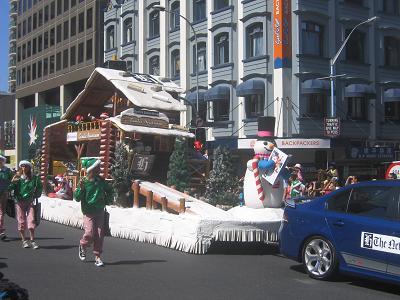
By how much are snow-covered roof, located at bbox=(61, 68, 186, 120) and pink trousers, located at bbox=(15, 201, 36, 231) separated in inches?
279

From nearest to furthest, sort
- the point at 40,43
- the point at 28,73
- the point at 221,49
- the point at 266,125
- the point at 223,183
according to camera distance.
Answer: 1. the point at 266,125
2. the point at 223,183
3. the point at 221,49
4. the point at 40,43
5. the point at 28,73

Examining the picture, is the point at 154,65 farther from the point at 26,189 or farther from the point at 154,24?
the point at 26,189

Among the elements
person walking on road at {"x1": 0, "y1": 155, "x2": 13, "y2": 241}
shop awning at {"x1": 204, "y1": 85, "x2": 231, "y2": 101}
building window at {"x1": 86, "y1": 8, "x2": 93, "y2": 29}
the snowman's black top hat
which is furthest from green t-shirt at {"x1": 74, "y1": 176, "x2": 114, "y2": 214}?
building window at {"x1": 86, "y1": 8, "x2": 93, "y2": 29}

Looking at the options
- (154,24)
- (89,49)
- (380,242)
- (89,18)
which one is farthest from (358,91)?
(89,18)

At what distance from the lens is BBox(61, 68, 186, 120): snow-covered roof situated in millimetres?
18078

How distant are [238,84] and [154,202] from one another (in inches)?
717

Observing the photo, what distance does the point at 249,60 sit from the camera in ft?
95.9

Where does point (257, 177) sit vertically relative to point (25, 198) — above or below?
above

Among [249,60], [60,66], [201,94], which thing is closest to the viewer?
[249,60]

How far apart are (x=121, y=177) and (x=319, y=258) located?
700 centimetres

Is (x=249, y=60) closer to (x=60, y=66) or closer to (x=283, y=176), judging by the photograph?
(x=283, y=176)

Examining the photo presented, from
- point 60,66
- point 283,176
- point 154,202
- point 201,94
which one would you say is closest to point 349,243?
point 283,176

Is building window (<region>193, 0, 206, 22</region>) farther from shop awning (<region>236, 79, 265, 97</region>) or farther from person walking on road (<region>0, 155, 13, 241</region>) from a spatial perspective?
person walking on road (<region>0, 155, 13, 241</region>)

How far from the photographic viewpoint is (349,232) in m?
7.61
